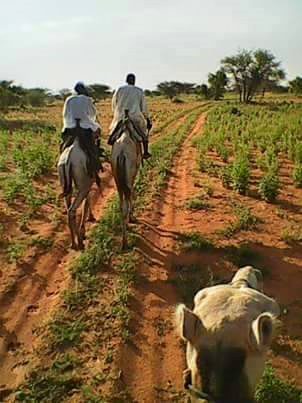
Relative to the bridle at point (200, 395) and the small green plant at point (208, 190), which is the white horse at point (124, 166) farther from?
the bridle at point (200, 395)

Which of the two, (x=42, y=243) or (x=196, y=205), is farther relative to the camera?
(x=196, y=205)

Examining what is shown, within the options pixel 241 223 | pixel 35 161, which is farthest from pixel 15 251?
pixel 35 161

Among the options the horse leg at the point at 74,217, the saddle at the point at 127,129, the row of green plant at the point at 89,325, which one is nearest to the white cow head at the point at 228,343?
the row of green plant at the point at 89,325

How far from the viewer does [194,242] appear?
26.0ft

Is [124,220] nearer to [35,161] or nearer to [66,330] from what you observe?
[66,330]

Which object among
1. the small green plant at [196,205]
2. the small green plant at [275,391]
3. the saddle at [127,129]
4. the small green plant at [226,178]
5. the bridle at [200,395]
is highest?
the saddle at [127,129]

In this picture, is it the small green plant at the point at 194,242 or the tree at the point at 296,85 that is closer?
the small green plant at the point at 194,242

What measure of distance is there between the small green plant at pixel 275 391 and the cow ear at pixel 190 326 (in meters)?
2.37

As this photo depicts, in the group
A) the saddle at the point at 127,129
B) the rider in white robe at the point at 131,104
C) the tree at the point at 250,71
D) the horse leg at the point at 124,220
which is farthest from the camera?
the tree at the point at 250,71

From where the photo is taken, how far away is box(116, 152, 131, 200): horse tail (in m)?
7.96

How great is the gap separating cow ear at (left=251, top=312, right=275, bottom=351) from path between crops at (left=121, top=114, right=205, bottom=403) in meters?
2.52

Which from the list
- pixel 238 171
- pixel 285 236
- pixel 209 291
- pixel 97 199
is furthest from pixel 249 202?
pixel 209 291

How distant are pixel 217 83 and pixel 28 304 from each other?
60.9 meters

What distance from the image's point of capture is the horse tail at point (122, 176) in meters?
7.96
